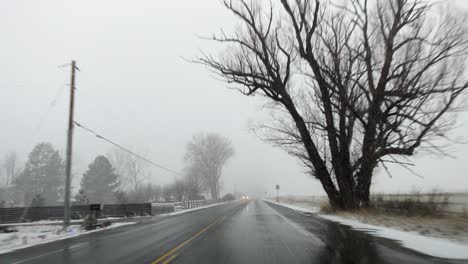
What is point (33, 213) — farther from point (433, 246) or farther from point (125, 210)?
point (433, 246)

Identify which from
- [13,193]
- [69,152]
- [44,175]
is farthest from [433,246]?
[13,193]

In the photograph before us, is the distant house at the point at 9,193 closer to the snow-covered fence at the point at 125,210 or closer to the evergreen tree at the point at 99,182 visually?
the evergreen tree at the point at 99,182

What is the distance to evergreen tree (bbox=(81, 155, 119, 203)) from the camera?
6328cm

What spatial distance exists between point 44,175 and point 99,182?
11.4 m

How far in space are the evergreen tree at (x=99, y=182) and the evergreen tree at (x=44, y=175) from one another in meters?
6.13

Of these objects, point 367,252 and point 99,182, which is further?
point 99,182

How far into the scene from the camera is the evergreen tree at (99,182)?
63281 millimetres

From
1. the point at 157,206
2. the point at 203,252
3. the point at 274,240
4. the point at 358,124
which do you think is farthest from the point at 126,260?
the point at 157,206

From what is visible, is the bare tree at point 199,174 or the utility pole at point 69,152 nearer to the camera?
the utility pole at point 69,152

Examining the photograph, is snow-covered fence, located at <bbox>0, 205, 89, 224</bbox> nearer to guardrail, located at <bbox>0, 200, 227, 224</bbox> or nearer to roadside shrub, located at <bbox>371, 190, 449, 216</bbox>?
guardrail, located at <bbox>0, 200, 227, 224</bbox>

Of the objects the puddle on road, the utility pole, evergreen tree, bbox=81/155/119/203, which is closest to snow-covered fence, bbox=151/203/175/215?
the utility pole

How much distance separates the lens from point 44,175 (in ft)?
215

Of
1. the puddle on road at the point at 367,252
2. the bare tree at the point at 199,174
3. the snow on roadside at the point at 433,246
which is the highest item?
the bare tree at the point at 199,174

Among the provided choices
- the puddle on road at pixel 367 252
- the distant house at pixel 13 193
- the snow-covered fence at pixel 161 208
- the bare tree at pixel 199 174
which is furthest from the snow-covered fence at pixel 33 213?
the bare tree at pixel 199 174
